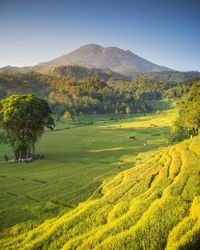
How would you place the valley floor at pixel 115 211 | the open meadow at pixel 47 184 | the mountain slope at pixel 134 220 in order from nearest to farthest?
the mountain slope at pixel 134 220 → the valley floor at pixel 115 211 → the open meadow at pixel 47 184

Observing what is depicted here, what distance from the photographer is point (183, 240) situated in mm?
15844

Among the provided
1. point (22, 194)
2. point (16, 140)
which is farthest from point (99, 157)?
point (22, 194)

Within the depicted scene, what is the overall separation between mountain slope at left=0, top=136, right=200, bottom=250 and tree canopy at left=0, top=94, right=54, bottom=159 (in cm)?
3996

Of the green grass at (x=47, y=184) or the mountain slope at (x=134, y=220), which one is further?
the green grass at (x=47, y=184)

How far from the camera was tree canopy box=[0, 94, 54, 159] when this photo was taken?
212 feet

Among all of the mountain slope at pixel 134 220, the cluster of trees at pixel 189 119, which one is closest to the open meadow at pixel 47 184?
the mountain slope at pixel 134 220

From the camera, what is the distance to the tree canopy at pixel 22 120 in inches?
2547

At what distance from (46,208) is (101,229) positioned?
9358mm

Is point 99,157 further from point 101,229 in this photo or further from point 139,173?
point 101,229

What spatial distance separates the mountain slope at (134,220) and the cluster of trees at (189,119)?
51017 mm

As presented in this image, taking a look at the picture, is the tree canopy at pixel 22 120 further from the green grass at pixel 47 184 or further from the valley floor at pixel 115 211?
the valley floor at pixel 115 211

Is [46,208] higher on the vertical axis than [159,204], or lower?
lower

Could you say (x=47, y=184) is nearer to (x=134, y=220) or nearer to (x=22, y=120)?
(x=134, y=220)

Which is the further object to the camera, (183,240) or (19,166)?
(19,166)
